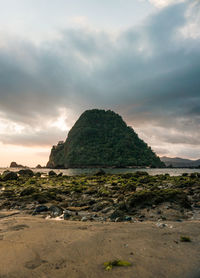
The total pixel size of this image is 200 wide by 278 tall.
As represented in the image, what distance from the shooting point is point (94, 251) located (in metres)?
4.01

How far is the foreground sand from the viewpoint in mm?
3189

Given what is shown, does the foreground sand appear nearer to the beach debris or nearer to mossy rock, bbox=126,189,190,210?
the beach debris

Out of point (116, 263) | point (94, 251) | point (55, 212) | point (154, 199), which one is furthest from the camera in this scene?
point (154, 199)

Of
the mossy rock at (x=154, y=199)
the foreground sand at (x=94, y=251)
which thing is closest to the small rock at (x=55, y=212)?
the foreground sand at (x=94, y=251)

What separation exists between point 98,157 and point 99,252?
178590mm

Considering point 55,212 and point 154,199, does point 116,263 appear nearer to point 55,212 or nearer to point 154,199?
point 55,212

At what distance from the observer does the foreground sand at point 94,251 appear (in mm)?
3189

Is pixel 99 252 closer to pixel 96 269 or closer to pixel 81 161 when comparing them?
pixel 96 269

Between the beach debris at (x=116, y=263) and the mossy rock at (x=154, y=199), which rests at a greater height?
the mossy rock at (x=154, y=199)

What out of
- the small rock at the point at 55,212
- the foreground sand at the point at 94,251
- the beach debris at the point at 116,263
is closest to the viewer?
the foreground sand at the point at 94,251

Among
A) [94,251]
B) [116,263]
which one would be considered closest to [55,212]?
[94,251]

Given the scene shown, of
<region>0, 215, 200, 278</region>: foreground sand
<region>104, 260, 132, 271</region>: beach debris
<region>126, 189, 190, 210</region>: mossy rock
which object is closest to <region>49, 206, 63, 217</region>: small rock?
<region>0, 215, 200, 278</region>: foreground sand

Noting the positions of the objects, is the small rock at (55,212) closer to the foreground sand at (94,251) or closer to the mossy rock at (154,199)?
the foreground sand at (94,251)

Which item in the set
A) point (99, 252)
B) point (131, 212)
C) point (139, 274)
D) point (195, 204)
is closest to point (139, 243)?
point (99, 252)
